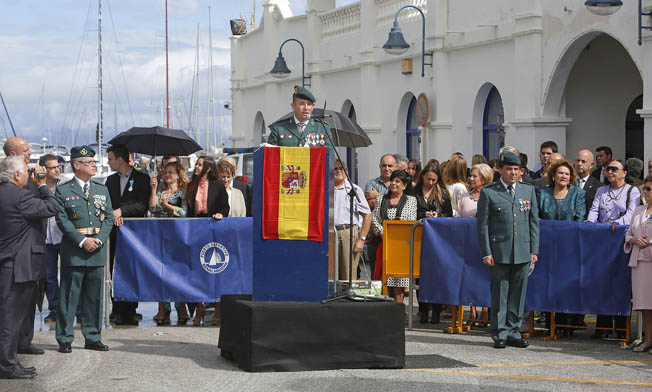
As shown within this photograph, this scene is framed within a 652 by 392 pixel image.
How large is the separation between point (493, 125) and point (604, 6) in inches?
293

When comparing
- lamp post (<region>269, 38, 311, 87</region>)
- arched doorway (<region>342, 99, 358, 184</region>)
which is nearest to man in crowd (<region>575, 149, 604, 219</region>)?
arched doorway (<region>342, 99, 358, 184</region>)

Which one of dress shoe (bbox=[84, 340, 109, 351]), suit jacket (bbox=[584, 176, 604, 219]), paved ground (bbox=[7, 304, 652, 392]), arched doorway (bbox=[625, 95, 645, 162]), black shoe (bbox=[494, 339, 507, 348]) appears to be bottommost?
paved ground (bbox=[7, 304, 652, 392])

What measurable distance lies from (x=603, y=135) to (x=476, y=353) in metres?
11.9

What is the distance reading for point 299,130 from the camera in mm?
10938

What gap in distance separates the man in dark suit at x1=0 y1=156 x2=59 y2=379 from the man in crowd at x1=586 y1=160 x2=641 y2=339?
6135mm

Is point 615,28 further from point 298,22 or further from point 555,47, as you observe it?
point 298,22

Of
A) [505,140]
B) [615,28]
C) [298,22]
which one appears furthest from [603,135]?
[298,22]

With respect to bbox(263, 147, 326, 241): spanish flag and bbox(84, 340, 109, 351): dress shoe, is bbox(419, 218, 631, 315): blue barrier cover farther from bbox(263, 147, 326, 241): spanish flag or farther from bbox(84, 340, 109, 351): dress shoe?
bbox(84, 340, 109, 351): dress shoe

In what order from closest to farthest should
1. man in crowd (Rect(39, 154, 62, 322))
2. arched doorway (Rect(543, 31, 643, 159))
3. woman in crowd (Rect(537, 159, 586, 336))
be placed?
woman in crowd (Rect(537, 159, 586, 336))
man in crowd (Rect(39, 154, 62, 322))
arched doorway (Rect(543, 31, 643, 159))

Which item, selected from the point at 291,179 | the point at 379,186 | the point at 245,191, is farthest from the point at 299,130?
the point at 245,191

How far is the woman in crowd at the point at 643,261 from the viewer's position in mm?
11617

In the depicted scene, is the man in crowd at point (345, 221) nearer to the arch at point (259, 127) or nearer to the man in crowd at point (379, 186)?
the man in crowd at point (379, 186)

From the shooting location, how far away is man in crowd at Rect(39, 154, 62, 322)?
13930mm

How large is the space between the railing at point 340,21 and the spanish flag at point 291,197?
22.0m
